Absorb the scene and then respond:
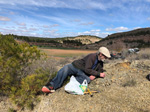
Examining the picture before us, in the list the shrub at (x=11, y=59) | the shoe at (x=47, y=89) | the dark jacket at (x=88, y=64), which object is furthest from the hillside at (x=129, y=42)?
the shrub at (x=11, y=59)

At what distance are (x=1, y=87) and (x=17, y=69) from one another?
57 cm

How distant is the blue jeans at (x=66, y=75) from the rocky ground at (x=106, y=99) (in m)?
0.19

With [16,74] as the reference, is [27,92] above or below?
below

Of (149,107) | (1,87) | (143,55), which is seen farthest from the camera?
(143,55)

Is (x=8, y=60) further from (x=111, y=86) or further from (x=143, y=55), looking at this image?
(x=143, y=55)

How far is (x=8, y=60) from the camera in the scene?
2748mm

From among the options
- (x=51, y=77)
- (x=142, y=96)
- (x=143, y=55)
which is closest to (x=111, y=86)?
(x=142, y=96)

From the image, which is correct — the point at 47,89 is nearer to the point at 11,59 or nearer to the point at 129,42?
the point at 11,59

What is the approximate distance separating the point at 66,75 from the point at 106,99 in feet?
4.04

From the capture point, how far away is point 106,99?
9.12ft

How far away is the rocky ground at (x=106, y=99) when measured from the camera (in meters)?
2.53

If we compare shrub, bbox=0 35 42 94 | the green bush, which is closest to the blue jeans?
the green bush

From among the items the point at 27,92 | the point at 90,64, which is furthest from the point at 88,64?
the point at 27,92

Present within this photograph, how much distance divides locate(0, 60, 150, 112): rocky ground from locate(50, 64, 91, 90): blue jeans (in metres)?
0.19
